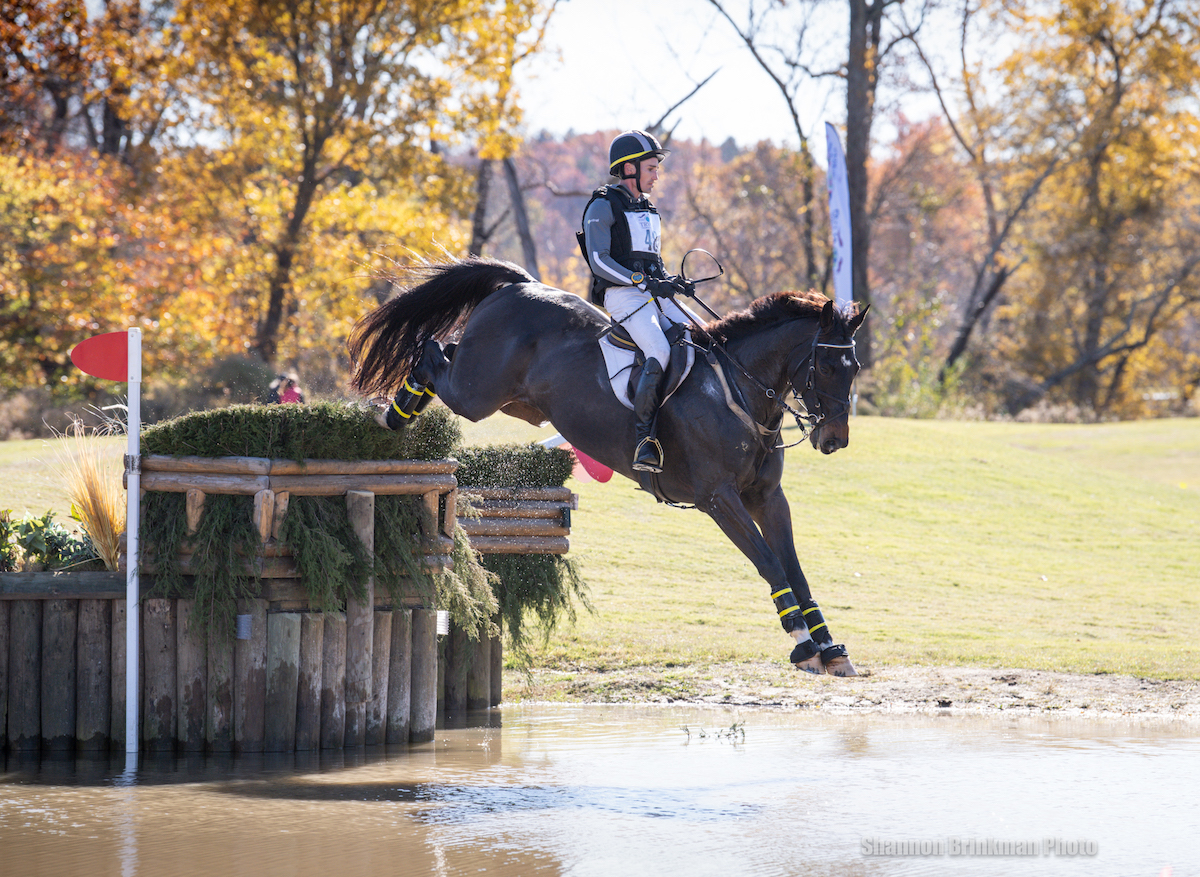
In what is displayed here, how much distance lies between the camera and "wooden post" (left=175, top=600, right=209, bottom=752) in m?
6.40

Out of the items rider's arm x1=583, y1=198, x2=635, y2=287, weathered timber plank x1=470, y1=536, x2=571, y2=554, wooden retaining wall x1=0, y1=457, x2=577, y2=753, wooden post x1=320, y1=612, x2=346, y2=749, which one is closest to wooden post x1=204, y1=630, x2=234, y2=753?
wooden retaining wall x1=0, y1=457, x2=577, y2=753

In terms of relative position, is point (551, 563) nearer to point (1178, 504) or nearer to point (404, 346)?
point (404, 346)

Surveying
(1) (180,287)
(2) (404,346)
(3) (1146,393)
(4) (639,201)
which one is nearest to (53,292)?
(1) (180,287)

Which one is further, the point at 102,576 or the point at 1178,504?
the point at 1178,504

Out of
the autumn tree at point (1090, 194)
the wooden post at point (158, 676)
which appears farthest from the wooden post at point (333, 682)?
the autumn tree at point (1090, 194)

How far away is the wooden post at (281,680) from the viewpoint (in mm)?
6441

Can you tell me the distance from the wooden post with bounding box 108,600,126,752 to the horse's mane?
3678mm

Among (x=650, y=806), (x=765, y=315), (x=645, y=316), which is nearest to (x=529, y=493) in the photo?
(x=645, y=316)

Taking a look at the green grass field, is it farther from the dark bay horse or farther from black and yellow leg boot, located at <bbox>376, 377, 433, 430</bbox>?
black and yellow leg boot, located at <bbox>376, 377, 433, 430</bbox>

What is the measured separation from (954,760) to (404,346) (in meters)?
4.24

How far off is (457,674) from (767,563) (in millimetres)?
2681

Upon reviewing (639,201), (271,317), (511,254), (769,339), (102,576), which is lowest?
(102,576)

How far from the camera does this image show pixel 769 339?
263 inches

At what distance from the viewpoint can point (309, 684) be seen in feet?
21.4
